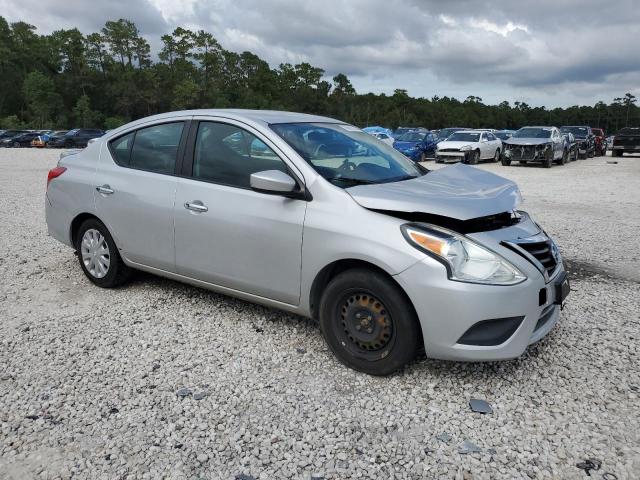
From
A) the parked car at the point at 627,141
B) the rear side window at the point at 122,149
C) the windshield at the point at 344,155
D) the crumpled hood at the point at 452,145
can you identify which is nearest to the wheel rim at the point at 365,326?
the windshield at the point at 344,155

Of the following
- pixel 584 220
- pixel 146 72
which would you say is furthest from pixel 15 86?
pixel 584 220

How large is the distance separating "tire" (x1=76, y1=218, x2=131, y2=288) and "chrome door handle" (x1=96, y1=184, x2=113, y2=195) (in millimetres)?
310

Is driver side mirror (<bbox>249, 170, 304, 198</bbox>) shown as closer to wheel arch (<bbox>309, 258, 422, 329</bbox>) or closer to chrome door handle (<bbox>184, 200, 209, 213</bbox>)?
wheel arch (<bbox>309, 258, 422, 329</bbox>)

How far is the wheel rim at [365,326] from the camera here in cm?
327

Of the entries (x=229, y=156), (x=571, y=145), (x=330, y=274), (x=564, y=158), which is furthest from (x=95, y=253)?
(x=571, y=145)

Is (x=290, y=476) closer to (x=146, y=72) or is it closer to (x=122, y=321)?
(x=122, y=321)

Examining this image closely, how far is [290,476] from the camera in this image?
2.52 metres

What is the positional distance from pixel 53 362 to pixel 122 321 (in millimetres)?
755

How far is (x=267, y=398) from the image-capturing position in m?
3.20

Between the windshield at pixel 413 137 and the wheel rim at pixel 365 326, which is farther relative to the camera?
the windshield at pixel 413 137

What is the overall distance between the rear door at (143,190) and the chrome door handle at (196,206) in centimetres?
19

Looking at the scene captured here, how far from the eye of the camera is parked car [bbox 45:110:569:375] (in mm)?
3098

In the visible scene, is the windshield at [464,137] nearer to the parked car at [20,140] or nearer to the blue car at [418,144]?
the blue car at [418,144]

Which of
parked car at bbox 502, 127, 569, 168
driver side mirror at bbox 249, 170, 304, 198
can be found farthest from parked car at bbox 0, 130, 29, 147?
driver side mirror at bbox 249, 170, 304, 198
